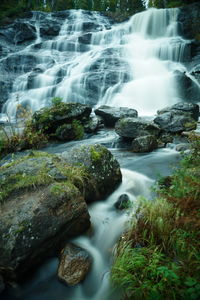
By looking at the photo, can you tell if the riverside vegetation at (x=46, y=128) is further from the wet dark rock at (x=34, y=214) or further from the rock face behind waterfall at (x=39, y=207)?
the wet dark rock at (x=34, y=214)

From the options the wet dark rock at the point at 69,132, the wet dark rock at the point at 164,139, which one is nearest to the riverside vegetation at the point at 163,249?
the wet dark rock at the point at 164,139

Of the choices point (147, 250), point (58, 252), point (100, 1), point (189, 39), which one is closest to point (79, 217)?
point (58, 252)

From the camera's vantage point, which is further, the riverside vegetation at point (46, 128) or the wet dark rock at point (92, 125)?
the wet dark rock at point (92, 125)

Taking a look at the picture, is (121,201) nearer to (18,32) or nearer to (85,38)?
(85,38)

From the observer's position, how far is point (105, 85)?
58.0 ft

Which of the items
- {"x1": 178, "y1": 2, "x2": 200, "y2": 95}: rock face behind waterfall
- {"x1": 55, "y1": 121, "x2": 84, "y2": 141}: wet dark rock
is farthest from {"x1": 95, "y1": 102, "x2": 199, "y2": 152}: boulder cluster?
{"x1": 178, "y1": 2, "x2": 200, "y2": 95}: rock face behind waterfall

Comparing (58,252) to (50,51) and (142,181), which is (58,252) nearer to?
(142,181)

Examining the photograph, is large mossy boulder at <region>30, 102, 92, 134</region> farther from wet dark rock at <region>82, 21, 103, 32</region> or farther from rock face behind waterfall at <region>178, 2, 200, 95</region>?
wet dark rock at <region>82, 21, 103, 32</region>

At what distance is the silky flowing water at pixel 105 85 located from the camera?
3383mm

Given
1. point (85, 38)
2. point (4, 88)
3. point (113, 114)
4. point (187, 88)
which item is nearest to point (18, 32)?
point (85, 38)

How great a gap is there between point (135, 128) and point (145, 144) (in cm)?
108

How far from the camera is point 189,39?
2178 centimetres

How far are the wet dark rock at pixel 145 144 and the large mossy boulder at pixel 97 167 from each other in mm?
2820

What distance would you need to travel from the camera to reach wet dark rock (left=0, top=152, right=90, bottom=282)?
3180 mm
